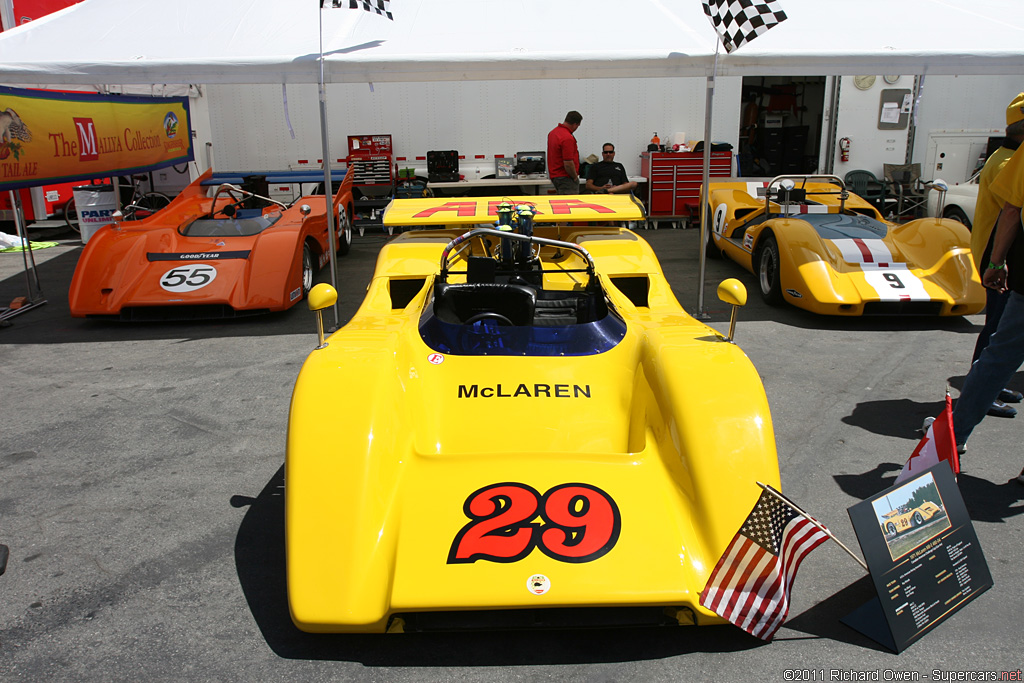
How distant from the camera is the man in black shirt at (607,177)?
10927 millimetres

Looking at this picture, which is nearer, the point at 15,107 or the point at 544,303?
the point at 544,303

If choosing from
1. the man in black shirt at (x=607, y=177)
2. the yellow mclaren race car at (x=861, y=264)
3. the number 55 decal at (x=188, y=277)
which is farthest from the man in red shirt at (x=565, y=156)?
the number 55 decal at (x=188, y=277)

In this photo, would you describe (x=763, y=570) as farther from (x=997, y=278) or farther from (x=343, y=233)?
(x=343, y=233)

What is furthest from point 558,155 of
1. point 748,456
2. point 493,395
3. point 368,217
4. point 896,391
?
point 748,456

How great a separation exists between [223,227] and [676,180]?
7247mm

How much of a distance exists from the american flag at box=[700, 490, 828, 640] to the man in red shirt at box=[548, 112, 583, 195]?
7233 mm

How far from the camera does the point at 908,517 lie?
7.79 feet

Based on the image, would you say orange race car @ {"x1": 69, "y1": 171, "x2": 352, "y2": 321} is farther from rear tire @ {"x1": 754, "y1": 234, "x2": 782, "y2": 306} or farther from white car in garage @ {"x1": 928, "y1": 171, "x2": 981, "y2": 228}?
white car in garage @ {"x1": 928, "y1": 171, "x2": 981, "y2": 228}

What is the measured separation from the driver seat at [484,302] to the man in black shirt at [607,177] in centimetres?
774

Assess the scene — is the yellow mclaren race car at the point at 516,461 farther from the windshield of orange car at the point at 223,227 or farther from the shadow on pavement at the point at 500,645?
the windshield of orange car at the point at 223,227

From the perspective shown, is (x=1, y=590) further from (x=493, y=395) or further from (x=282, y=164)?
(x=282, y=164)

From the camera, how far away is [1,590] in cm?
272

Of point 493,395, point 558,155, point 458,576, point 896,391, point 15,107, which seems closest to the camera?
point 458,576

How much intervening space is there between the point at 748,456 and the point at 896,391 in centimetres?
272
